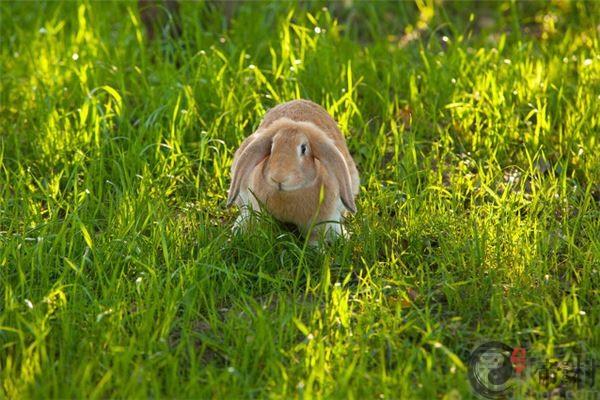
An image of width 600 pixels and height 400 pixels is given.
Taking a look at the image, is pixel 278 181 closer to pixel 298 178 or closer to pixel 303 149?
pixel 298 178

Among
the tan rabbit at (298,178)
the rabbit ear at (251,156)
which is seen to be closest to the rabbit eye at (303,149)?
the tan rabbit at (298,178)

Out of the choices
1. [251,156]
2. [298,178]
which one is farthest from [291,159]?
[251,156]

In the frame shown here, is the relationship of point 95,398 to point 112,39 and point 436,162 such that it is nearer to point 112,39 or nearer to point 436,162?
point 436,162

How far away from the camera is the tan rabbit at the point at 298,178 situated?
177 inches

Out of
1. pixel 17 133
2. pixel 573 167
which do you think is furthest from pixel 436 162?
pixel 17 133

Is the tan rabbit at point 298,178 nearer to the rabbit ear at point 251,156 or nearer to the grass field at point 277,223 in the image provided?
the rabbit ear at point 251,156

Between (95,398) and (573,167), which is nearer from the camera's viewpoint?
(95,398)

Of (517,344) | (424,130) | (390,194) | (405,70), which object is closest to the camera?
(517,344)

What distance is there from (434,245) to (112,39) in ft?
10.5

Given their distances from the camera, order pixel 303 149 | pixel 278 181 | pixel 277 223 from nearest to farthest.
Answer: pixel 278 181 < pixel 303 149 < pixel 277 223

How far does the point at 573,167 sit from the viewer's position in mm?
5555

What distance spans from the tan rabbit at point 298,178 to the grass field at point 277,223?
0.12 m

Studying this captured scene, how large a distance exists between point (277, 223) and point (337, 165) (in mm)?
432

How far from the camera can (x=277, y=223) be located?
480 cm
